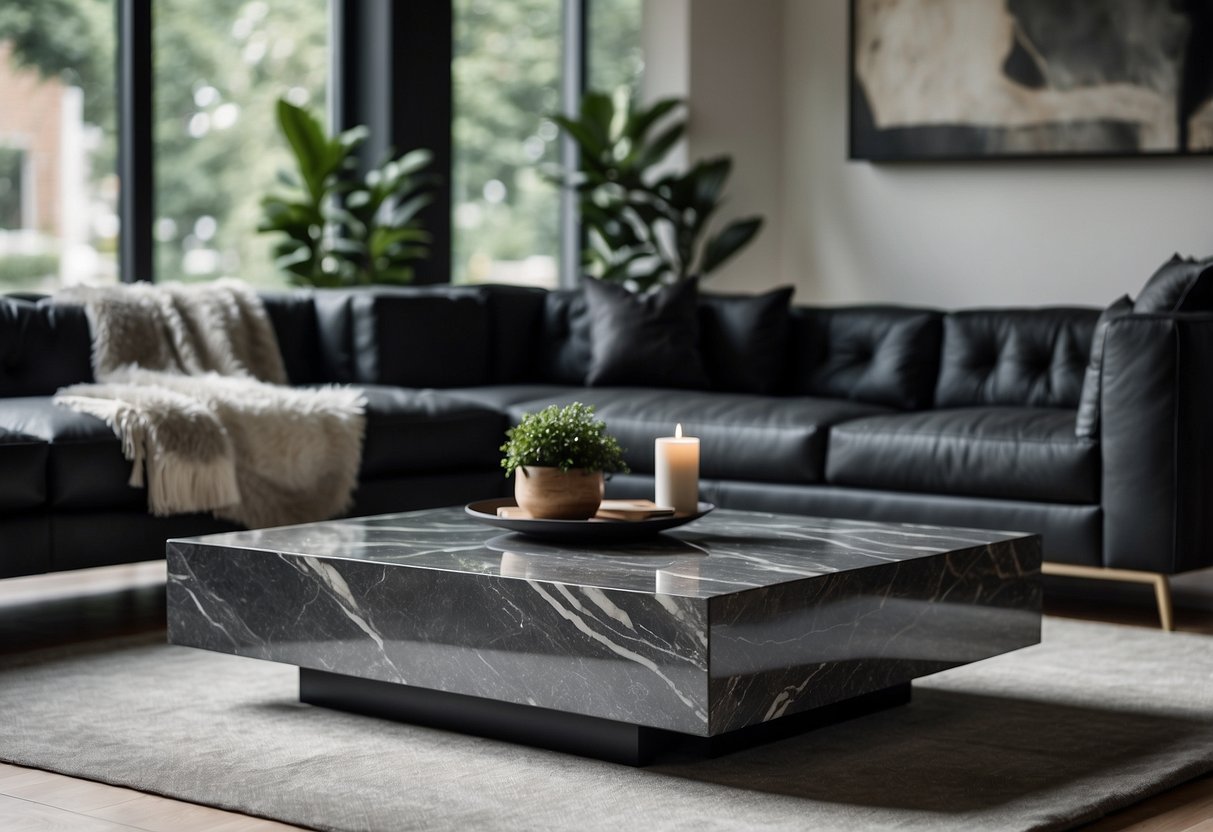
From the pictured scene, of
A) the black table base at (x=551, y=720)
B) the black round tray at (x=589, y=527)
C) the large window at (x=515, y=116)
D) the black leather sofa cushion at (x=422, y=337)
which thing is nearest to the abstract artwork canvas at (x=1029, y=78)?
the large window at (x=515, y=116)

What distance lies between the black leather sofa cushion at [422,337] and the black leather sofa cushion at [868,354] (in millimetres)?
1003

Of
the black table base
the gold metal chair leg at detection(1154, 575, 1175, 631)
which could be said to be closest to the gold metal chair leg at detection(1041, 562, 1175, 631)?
the gold metal chair leg at detection(1154, 575, 1175, 631)

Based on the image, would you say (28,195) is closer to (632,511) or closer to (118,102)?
(118,102)

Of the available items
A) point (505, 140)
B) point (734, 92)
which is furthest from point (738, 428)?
point (505, 140)

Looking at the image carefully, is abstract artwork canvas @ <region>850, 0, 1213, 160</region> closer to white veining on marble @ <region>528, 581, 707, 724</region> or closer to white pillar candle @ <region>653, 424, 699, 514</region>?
white pillar candle @ <region>653, 424, 699, 514</region>

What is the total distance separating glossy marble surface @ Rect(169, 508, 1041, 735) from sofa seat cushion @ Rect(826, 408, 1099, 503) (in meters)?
0.92

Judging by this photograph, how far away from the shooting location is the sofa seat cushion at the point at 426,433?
436cm

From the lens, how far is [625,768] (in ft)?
8.47

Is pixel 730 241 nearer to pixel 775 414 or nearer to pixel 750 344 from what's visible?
pixel 750 344

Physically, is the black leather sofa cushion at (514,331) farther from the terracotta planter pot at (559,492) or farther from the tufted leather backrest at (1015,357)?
the terracotta planter pot at (559,492)

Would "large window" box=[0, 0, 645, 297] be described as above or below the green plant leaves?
above

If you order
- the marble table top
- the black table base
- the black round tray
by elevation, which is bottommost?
the black table base

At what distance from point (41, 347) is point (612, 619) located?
2.46 metres

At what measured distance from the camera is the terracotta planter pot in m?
2.88
